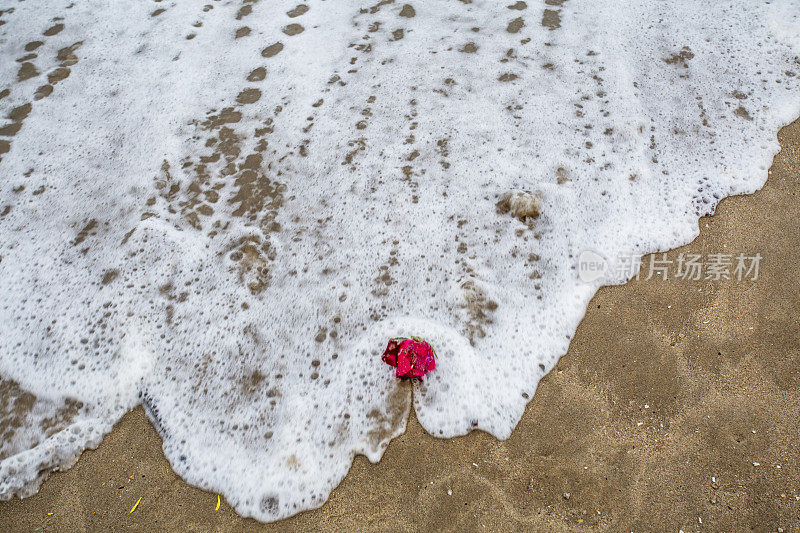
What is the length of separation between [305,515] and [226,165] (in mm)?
2512

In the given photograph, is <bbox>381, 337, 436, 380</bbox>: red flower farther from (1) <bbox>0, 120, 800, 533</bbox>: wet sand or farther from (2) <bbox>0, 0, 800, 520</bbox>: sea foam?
(1) <bbox>0, 120, 800, 533</bbox>: wet sand

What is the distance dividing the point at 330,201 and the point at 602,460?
224cm

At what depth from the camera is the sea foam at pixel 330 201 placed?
242 cm

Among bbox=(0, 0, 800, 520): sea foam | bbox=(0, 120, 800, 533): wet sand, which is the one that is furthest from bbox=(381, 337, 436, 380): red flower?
bbox=(0, 120, 800, 533): wet sand

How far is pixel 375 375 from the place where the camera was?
97.5 inches

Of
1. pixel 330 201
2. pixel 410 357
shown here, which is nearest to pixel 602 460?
pixel 410 357

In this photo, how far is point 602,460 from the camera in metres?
2.12

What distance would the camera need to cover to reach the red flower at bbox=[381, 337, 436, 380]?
93.7 inches

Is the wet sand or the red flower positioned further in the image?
the red flower

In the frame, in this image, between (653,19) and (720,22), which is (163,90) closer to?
(653,19)

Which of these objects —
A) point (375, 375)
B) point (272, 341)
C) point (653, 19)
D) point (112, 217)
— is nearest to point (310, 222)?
point (272, 341)

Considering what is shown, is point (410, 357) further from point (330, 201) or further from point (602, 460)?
point (330, 201)

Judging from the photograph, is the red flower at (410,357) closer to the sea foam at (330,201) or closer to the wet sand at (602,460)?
the sea foam at (330,201)

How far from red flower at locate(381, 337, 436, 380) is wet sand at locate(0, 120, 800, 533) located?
243 mm
